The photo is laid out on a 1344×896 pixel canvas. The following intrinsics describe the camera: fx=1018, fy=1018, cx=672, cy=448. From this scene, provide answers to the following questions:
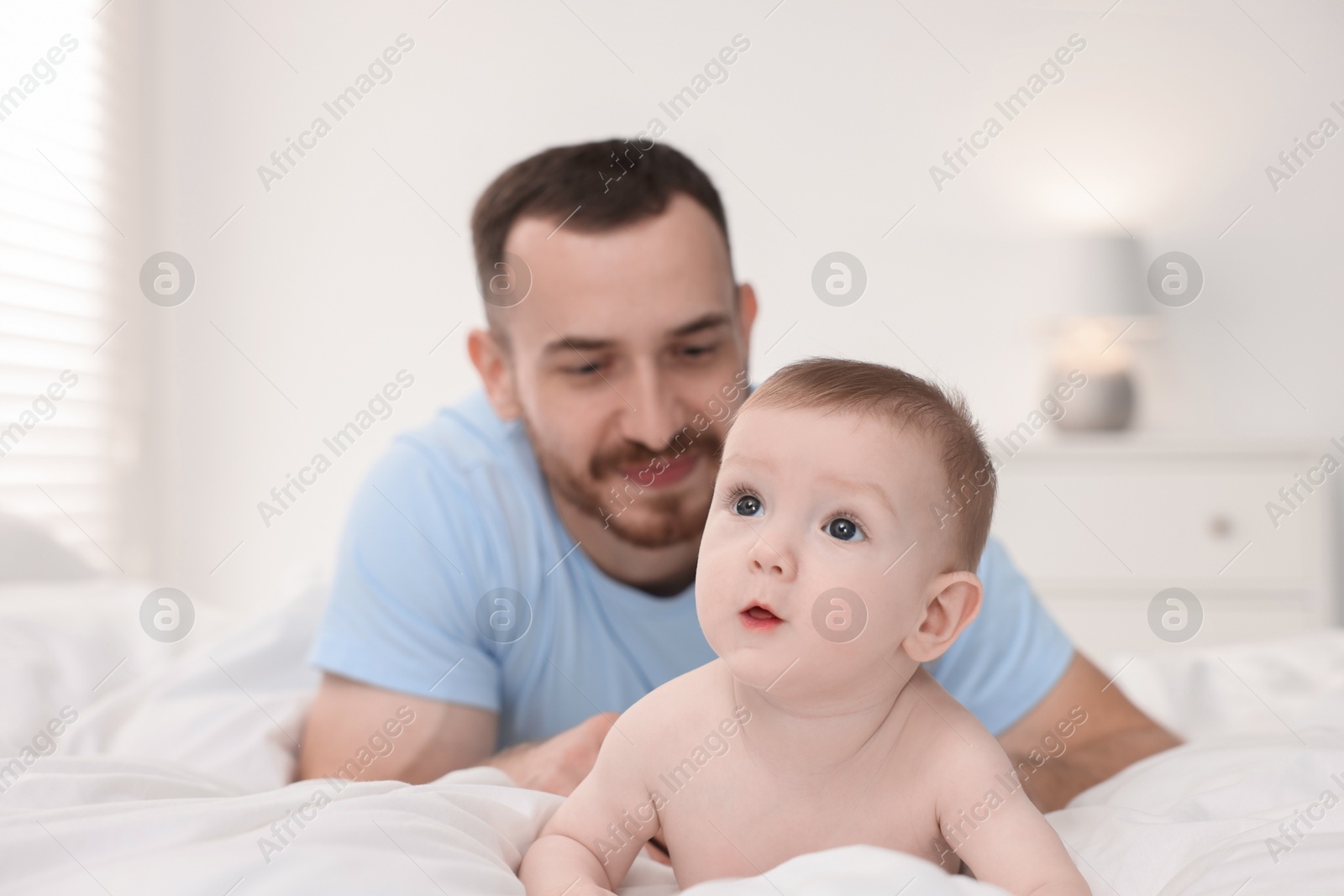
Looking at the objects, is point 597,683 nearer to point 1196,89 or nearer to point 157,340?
point 157,340

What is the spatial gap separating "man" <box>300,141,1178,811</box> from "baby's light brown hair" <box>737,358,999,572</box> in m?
0.48

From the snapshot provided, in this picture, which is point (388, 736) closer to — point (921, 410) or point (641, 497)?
point (641, 497)

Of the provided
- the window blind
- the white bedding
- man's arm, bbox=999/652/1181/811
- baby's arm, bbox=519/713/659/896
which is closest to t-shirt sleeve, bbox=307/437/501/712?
the white bedding

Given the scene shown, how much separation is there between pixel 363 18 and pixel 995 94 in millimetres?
1669

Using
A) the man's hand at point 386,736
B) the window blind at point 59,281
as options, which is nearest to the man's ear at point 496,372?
the man's hand at point 386,736

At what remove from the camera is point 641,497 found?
116 cm

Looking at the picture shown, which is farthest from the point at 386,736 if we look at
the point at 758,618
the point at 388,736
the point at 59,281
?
the point at 59,281

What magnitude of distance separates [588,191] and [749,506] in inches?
25.9

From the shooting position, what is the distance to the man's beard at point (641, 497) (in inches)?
45.1

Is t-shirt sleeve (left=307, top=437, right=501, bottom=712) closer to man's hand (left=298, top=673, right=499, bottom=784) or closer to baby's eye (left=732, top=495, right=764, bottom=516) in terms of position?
man's hand (left=298, top=673, right=499, bottom=784)

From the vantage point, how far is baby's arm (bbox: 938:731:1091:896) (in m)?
0.55

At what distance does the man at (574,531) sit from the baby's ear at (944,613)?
1.64ft

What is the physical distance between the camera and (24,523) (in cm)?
168

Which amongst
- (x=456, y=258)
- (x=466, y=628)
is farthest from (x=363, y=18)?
(x=466, y=628)
